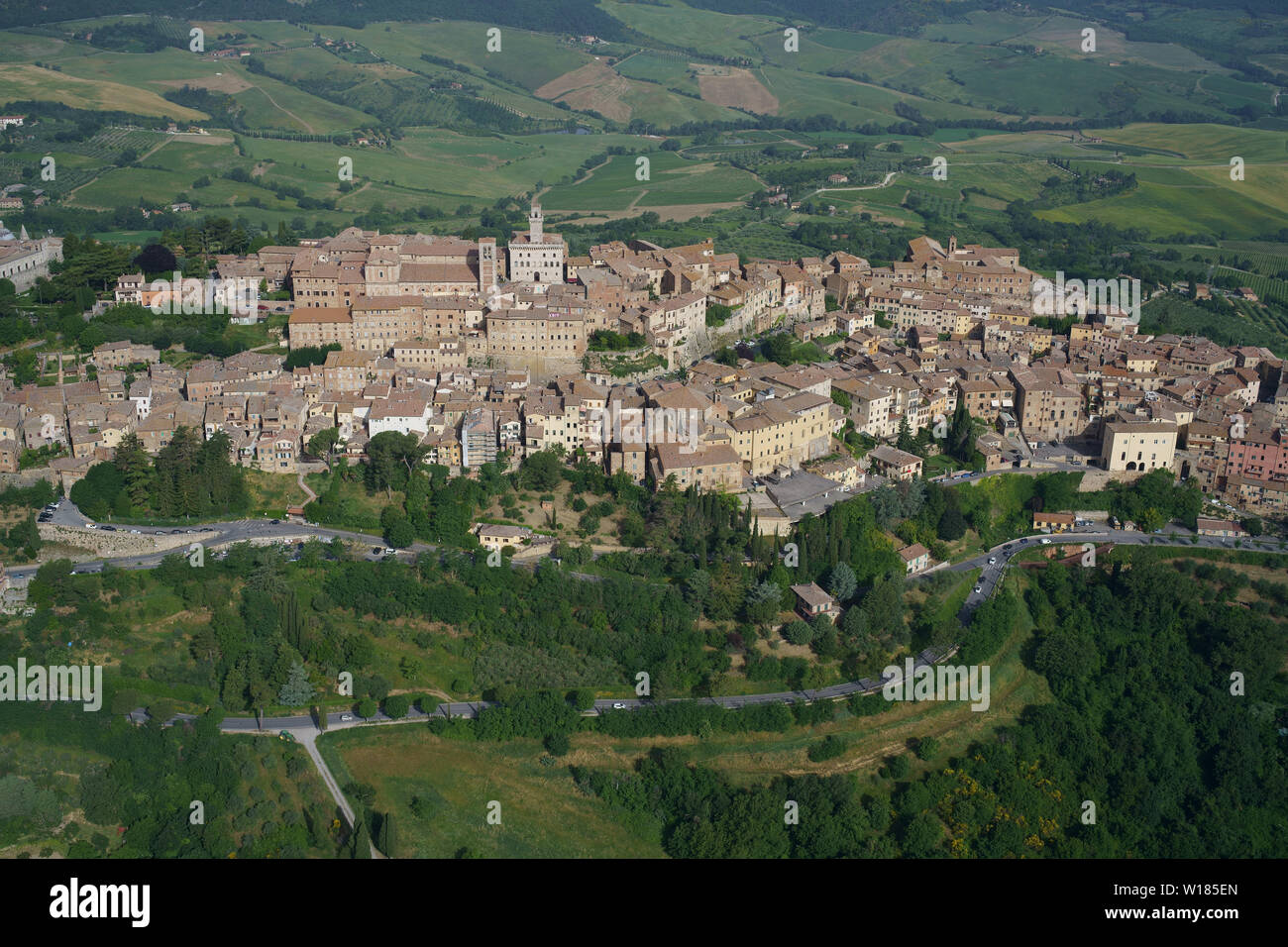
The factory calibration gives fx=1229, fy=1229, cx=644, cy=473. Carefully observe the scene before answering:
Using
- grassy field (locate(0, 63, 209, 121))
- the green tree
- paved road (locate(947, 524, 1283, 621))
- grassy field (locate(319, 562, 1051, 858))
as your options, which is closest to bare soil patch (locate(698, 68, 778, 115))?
grassy field (locate(0, 63, 209, 121))

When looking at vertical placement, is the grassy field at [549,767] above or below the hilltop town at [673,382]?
below

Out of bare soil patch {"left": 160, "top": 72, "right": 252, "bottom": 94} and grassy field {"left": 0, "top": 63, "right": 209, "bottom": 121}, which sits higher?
bare soil patch {"left": 160, "top": 72, "right": 252, "bottom": 94}

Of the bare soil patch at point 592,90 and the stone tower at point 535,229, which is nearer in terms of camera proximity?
the stone tower at point 535,229

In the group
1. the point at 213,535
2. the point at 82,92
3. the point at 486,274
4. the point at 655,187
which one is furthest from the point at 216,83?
the point at 213,535

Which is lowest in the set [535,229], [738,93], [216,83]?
[535,229]

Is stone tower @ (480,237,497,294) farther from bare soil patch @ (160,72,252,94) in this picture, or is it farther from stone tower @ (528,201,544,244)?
bare soil patch @ (160,72,252,94)

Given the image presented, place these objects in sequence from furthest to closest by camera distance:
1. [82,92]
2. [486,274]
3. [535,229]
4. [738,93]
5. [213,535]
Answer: [738,93], [82,92], [535,229], [486,274], [213,535]

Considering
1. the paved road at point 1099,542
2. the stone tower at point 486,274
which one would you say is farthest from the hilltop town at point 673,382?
the paved road at point 1099,542

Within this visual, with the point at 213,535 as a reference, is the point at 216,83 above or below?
above

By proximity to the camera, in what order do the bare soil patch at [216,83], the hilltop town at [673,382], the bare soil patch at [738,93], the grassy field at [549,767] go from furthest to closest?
the bare soil patch at [738,93], the bare soil patch at [216,83], the hilltop town at [673,382], the grassy field at [549,767]

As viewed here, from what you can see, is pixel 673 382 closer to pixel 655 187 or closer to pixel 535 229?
pixel 535 229

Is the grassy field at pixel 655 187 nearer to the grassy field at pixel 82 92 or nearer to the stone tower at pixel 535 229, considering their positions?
the grassy field at pixel 82 92
